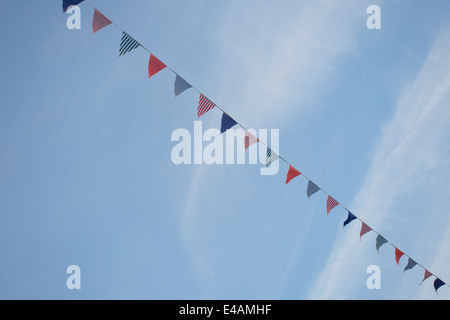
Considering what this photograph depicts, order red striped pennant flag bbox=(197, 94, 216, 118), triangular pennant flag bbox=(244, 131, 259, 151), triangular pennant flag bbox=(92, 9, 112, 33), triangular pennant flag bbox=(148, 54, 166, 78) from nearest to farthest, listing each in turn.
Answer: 1. triangular pennant flag bbox=(92, 9, 112, 33)
2. triangular pennant flag bbox=(148, 54, 166, 78)
3. red striped pennant flag bbox=(197, 94, 216, 118)
4. triangular pennant flag bbox=(244, 131, 259, 151)

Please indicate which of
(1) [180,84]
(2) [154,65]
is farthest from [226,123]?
(2) [154,65]

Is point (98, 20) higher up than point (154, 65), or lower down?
higher up

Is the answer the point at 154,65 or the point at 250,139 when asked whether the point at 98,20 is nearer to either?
the point at 154,65

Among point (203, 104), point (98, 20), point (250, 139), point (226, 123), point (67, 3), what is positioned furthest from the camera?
point (250, 139)

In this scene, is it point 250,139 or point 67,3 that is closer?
point 67,3

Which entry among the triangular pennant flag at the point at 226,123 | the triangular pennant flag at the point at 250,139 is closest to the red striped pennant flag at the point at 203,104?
the triangular pennant flag at the point at 226,123

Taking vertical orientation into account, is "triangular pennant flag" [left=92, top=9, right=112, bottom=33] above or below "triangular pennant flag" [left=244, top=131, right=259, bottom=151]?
above

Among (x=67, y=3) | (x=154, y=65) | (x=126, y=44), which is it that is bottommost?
(x=154, y=65)

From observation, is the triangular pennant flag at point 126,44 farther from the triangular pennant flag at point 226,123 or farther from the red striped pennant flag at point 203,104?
the triangular pennant flag at point 226,123

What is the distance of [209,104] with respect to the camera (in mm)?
8352

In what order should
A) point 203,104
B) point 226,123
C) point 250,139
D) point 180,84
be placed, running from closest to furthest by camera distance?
point 180,84
point 226,123
point 203,104
point 250,139

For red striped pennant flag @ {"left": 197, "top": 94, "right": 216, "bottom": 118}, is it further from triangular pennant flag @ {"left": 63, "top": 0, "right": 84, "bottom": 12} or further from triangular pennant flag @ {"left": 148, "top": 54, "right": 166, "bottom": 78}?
triangular pennant flag @ {"left": 63, "top": 0, "right": 84, "bottom": 12}

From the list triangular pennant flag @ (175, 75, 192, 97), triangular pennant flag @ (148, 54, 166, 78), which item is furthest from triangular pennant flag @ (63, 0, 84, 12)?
triangular pennant flag @ (175, 75, 192, 97)
